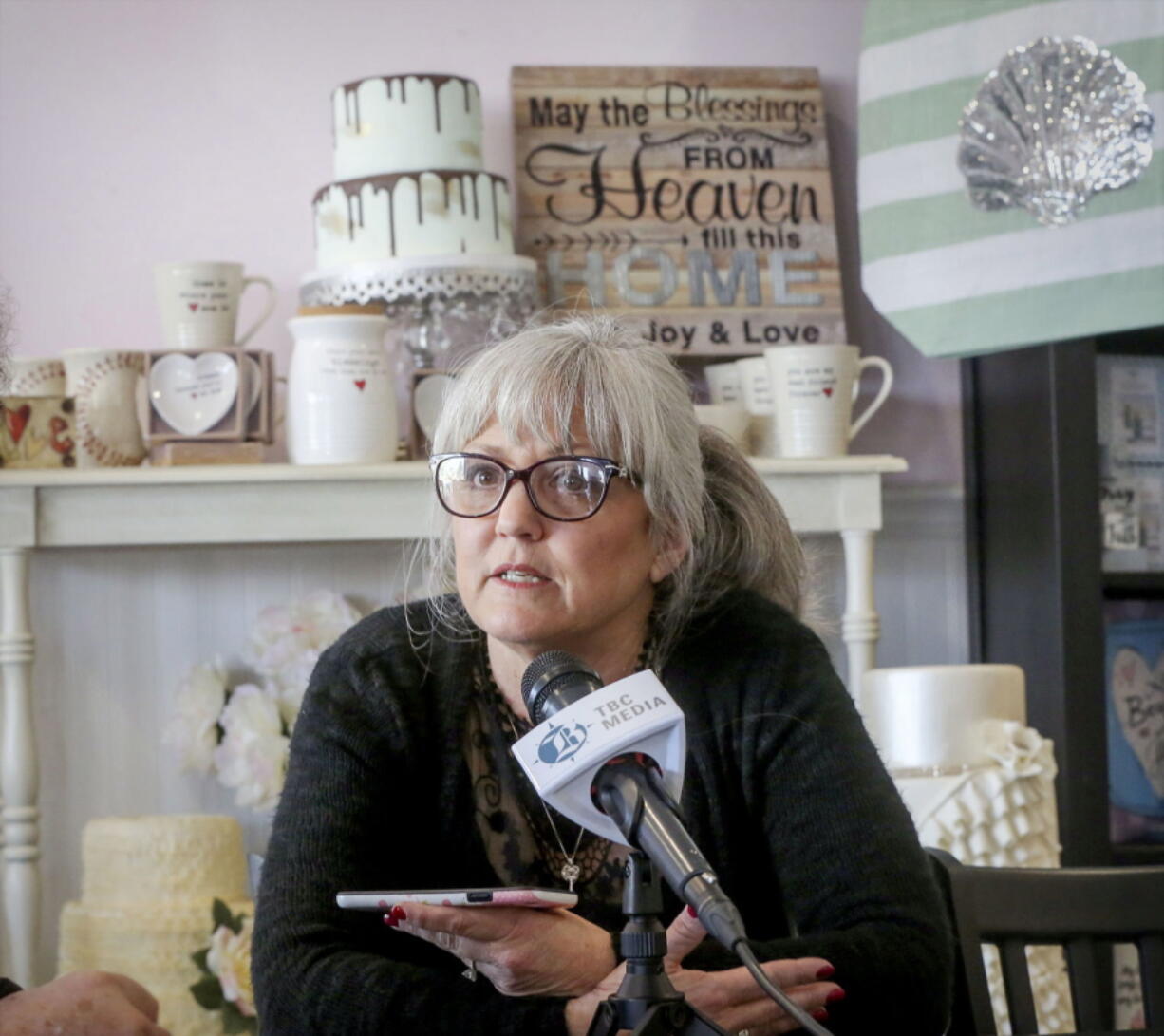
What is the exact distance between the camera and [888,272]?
2291mm

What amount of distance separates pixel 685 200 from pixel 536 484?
122cm

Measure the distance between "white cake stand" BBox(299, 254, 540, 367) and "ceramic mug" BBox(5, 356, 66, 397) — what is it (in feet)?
1.15

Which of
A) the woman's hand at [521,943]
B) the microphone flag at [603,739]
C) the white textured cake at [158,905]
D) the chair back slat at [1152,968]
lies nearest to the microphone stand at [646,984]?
the microphone flag at [603,739]

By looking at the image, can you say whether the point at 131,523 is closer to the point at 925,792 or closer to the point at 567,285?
the point at 567,285

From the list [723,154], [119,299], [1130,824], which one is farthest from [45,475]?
[1130,824]

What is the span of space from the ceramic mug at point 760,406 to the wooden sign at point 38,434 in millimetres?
947

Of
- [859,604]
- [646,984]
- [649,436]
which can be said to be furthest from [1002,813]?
[646,984]

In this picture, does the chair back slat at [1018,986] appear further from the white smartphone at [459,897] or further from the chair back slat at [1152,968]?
the white smartphone at [459,897]

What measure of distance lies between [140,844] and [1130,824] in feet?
4.69

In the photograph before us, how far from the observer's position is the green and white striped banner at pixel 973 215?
2.15 meters

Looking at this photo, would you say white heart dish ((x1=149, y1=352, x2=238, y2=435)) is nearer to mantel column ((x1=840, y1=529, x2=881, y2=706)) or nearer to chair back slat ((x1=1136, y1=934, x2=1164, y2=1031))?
mantel column ((x1=840, y1=529, x2=881, y2=706))

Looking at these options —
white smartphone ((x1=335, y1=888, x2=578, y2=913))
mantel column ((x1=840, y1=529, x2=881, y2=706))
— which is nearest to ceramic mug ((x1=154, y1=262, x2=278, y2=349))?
mantel column ((x1=840, y1=529, x2=881, y2=706))

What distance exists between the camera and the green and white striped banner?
215 centimetres

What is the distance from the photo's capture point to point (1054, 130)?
221cm
